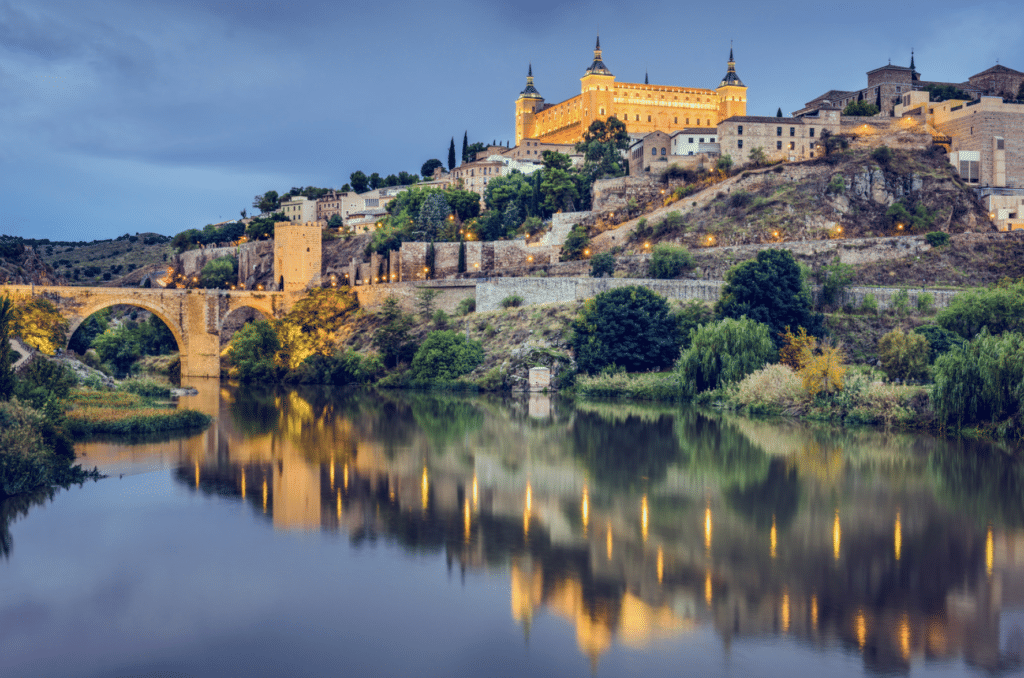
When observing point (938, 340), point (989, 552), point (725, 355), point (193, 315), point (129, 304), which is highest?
point (129, 304)

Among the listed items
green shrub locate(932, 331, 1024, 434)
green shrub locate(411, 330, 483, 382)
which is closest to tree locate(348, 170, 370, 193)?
green shrub locate(411, 330, 483, 382)

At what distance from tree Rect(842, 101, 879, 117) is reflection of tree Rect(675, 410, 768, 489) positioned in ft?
153

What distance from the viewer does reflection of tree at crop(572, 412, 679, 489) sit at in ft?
58.7

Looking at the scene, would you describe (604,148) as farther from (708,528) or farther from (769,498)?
(708,528)

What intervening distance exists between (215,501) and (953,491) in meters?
13.6

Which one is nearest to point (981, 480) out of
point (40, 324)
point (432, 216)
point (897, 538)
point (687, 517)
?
point (897, 538)

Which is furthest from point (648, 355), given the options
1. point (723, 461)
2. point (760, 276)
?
point (723, 461)

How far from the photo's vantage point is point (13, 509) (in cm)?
1423

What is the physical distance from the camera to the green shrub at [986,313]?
108ft

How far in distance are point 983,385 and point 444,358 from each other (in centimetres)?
2426

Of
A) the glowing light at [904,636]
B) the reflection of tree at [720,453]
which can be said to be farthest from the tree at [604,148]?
the glowing light at [904,636]

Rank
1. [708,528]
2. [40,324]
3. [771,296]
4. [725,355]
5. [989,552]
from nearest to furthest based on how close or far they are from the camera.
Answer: [989,552]
[708,528]
[725,355]
[771,296]
[40,324]

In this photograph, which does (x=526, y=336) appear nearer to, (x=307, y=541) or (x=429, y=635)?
(x=307, y=541)

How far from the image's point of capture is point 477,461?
1980 cm
